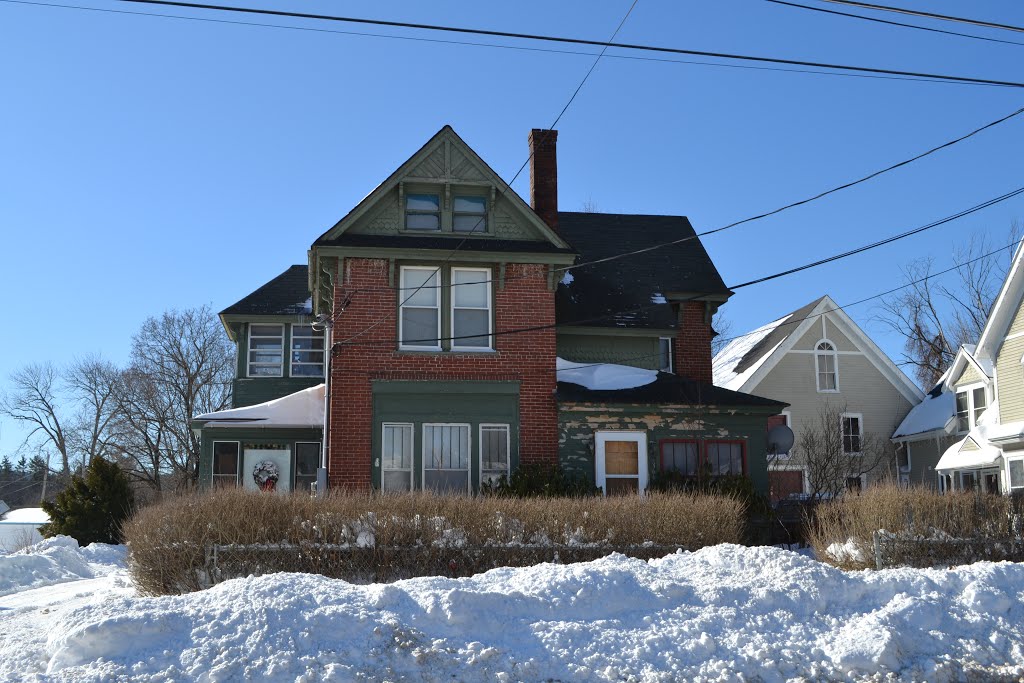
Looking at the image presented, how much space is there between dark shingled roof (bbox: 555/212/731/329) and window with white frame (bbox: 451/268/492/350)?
2300 mm

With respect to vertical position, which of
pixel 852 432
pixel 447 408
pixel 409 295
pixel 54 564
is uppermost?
pixel 409 295

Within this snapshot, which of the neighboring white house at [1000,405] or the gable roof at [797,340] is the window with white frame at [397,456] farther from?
the gable roof at [797,340]

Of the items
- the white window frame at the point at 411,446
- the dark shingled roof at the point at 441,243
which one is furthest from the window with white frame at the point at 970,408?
the white window frame at the point at 411,446

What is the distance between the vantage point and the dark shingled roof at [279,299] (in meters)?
26.4

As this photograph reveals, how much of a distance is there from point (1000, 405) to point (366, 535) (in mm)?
20802

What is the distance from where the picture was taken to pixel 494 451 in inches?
759

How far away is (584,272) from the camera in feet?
79.2

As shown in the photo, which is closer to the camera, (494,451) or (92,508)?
(494,451)

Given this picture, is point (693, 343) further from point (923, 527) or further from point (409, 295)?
point (923, 527)

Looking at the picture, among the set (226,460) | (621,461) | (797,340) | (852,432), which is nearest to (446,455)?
(621,461)

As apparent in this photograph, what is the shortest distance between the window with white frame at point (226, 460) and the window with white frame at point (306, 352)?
9.52ft

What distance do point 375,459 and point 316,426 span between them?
437cm

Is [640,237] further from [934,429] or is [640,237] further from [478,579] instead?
[478,579]

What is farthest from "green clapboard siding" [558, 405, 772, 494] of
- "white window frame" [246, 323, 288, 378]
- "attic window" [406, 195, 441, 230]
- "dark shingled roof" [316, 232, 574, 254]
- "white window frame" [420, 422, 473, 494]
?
"white window frame" [246, 323, 288, 378]
